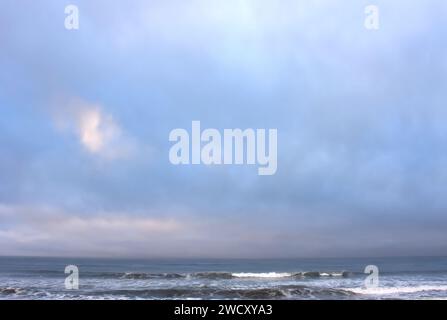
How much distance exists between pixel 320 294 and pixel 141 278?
49.1 feet

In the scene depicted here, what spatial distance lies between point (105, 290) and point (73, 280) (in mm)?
8006

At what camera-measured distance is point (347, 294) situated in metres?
23.1

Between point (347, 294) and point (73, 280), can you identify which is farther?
point (73, 280)

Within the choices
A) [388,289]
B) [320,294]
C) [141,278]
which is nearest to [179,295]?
[320,294]
